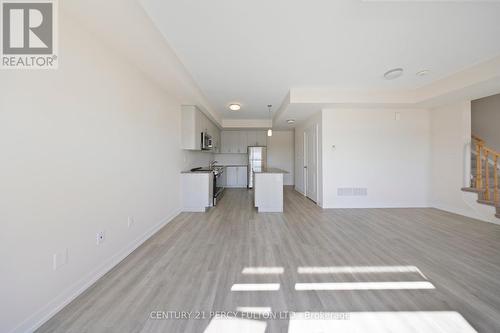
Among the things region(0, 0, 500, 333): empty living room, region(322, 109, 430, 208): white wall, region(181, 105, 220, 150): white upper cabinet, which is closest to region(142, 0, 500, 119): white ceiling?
region(0, 0, 500, 333): empty living room

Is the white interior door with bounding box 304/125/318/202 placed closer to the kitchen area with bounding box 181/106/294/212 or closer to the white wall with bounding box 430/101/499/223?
the kitchen area with bounding box 181/106/294/212

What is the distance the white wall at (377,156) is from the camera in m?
5.04

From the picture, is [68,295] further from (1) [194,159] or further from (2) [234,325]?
(1) [194,159]

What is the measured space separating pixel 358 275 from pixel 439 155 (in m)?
4.69

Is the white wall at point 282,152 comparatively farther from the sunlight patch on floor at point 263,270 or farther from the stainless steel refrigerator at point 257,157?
the sunlight patch on floor at point 263,270

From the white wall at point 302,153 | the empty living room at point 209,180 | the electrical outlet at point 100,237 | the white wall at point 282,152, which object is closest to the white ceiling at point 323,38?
the empty living room at point 209,180

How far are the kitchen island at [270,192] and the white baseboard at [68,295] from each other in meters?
2.78

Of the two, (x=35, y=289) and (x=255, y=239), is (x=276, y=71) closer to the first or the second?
(x=255, y=239)

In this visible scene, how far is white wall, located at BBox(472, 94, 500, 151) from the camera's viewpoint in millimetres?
4898

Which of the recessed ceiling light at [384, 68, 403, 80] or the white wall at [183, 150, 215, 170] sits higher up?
the recessed ceiling light at [384, 68, 403, 80]

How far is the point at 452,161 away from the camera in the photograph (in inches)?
182

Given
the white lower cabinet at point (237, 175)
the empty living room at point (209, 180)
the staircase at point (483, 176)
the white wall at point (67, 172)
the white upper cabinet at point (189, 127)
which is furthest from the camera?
the white lower cabinet at point (237, 175)

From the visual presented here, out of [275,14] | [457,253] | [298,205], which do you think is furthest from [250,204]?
[275,14]

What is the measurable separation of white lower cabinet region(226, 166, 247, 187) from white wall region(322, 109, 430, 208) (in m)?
4.16
